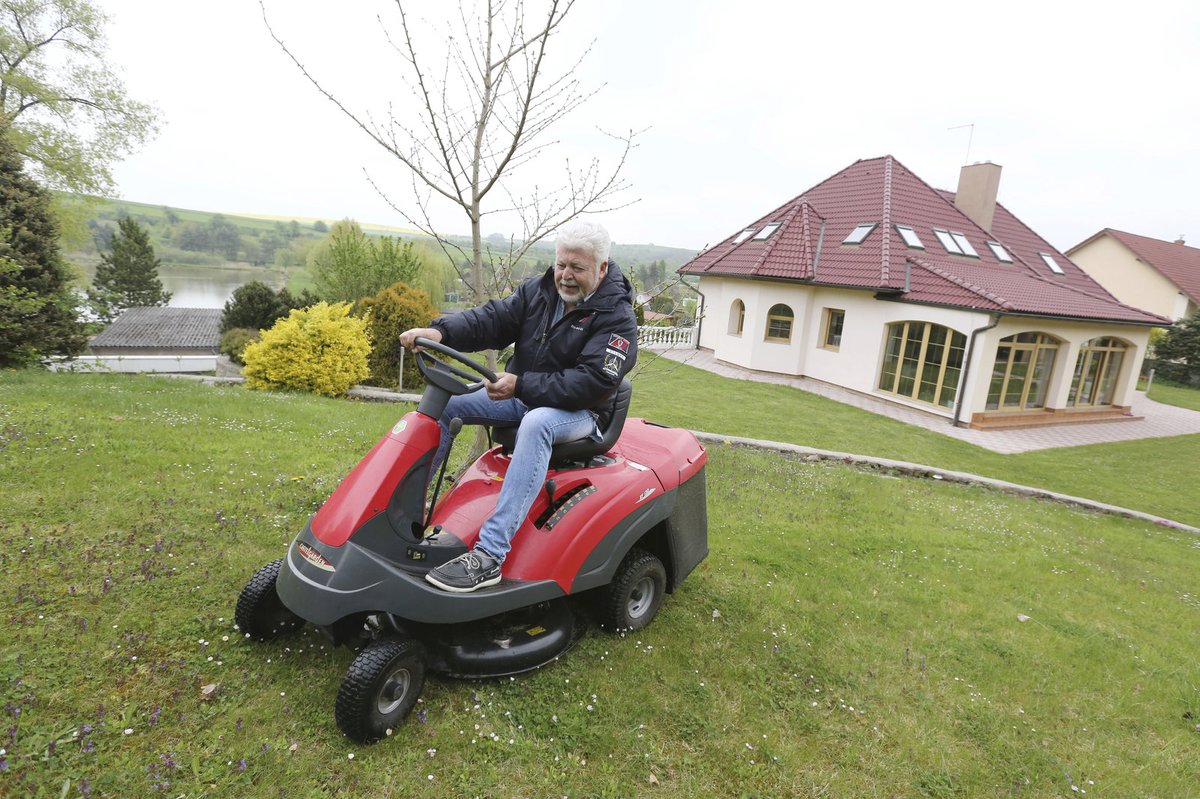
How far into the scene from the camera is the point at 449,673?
2426 mm

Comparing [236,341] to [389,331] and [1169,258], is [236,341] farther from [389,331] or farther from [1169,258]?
[1169,258]

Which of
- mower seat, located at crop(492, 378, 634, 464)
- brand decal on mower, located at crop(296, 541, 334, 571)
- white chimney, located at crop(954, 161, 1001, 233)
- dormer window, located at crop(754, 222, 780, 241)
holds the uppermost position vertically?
white chimney, located at crop(954, 161, 1001, 233)

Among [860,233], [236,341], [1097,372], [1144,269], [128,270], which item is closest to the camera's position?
[1097,372]

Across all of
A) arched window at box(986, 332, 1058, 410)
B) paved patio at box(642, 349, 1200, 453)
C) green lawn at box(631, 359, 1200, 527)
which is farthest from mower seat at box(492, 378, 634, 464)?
arched window at box(986, 332, 1058, 410)

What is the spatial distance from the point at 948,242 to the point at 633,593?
15.2 metres

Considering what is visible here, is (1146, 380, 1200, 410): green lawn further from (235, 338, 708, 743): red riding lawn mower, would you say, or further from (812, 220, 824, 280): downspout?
(235, 338, 708, 743): red riding lawn mower

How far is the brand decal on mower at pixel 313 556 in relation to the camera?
215 cm

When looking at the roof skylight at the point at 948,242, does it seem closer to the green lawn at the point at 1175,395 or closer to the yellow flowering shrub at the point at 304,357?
the green lawn at the point at 1175,395

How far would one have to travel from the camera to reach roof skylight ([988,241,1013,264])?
1536 cm

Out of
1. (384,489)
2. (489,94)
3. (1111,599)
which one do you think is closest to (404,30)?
(489,94)

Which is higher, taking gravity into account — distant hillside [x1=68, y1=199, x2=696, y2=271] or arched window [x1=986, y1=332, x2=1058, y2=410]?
distant hillside [x1=68, y1=199, x2=696, y2=271]

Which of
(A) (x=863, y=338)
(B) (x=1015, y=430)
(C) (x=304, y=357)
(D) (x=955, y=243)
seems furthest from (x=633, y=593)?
(D) (x=955, y=243)

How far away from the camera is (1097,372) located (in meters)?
14.4

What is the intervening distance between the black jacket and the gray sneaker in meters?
0.68
